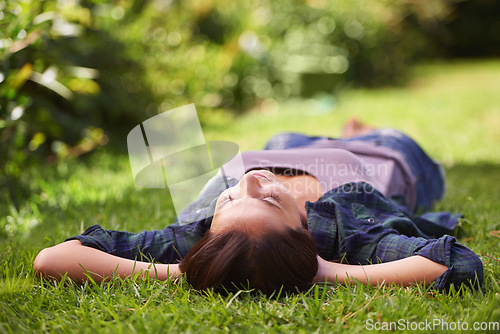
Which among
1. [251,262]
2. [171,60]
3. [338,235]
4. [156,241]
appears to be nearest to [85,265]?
[156,241]

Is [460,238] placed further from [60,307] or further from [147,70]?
[147,70]

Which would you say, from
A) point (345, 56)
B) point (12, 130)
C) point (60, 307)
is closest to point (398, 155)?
point (60, 307)

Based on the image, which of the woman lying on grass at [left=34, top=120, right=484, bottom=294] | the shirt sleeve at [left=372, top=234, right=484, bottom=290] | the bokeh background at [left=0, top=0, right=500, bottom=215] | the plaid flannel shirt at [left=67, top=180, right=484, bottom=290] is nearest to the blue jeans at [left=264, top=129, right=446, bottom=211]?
the woman lying on grass at [left=34, top=120, right=484, bottom=294]

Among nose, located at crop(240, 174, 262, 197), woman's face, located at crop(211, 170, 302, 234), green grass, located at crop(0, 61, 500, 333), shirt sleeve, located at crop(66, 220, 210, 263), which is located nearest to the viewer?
green grass, located at crop(0, 61, 500, 333)

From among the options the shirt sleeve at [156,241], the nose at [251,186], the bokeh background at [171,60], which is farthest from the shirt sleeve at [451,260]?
the bokeh background at [171,60]

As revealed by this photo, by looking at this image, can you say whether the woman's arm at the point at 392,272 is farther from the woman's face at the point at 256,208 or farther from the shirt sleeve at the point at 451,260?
the woman's face at the point at 256,208

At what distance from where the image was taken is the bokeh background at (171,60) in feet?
9.02

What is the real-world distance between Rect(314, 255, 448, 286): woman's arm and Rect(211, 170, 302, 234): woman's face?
210mm

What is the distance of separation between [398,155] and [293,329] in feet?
4.84

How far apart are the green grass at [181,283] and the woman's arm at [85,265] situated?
0.04 meters

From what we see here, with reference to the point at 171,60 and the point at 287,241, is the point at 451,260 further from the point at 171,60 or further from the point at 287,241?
the point at 171,60

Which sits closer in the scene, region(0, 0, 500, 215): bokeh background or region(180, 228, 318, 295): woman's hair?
region(180, 228, 318, 295): woman's hair

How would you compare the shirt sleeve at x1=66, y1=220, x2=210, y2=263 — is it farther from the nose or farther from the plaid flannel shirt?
the nose

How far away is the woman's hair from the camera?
1.40m
